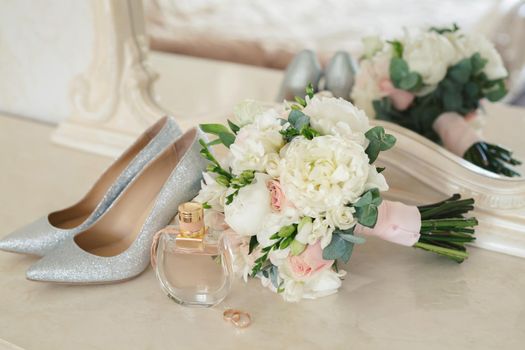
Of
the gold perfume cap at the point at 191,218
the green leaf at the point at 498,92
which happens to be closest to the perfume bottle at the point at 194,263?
the gold perfume cap at the point at 191,218

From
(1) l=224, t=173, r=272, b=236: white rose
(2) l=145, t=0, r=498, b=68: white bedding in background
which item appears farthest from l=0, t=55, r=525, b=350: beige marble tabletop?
(2) l=145, t=0, r=498, b=68: white bedding in background

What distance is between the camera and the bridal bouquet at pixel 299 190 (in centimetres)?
59

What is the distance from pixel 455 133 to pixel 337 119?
14.8 inches

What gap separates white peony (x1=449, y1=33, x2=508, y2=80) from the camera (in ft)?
2.92

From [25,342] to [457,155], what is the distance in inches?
25.7

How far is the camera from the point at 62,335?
625 mm

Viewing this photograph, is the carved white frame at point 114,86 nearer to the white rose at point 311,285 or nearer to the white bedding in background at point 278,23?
the white bedding in background at point 278,23

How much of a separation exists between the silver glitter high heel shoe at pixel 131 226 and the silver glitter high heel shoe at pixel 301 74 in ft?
0.91

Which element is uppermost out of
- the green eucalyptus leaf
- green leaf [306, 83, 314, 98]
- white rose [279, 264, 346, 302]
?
green leaf [306, 83, 314, 98]

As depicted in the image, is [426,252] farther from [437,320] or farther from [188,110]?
[188,110]

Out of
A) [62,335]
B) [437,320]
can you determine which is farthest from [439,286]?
[62,335]

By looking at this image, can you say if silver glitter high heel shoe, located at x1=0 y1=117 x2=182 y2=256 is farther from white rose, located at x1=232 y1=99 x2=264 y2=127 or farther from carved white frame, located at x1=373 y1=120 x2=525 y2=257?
carved white frame, located at x1=373 y1=120 x2=525 y2=257

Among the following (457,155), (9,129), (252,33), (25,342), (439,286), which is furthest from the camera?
(9,129)

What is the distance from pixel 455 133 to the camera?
36.5 inches
